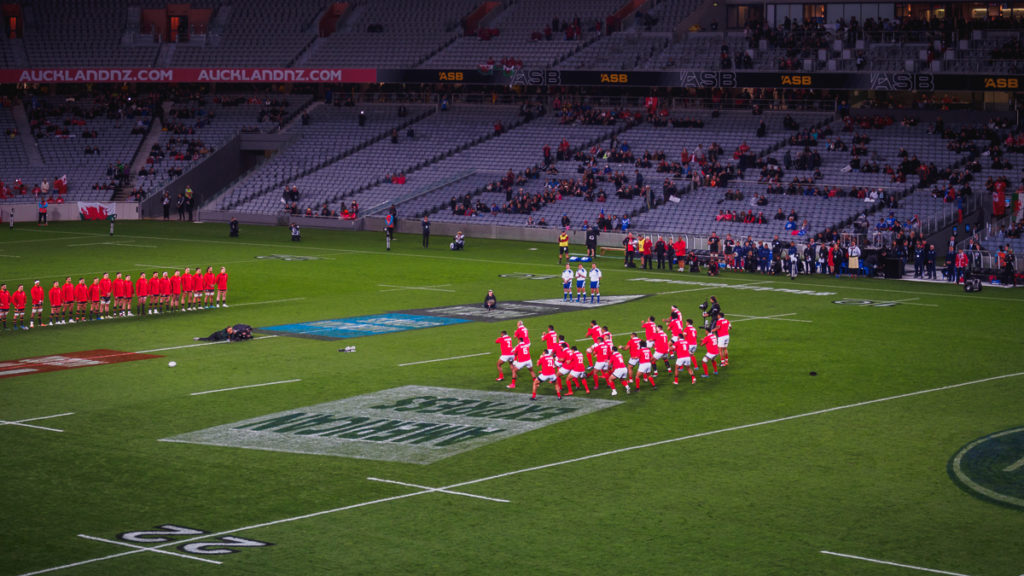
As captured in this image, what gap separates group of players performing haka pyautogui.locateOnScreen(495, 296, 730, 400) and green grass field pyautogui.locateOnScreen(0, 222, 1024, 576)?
58cm

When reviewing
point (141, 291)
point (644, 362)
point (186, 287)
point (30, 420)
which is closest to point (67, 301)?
point (141, 291)

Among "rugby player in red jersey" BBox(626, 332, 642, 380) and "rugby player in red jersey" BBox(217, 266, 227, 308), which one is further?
"rugby player in red jersey" BBox(217, 266, 227, 308)

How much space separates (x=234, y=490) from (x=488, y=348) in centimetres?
1436

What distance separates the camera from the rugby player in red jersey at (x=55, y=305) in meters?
37.4

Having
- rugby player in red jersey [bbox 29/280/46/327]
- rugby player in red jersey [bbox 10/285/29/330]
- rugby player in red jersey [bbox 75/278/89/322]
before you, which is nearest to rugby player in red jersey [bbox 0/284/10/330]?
rugby player in red jersey [bbox 10/285/29/330]

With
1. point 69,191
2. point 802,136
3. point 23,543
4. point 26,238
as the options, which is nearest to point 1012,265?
point 802,136

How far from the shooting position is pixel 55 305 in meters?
37.6

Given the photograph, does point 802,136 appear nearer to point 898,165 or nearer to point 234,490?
point 898,165

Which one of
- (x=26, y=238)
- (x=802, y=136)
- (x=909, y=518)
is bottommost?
(x=909, y=518)

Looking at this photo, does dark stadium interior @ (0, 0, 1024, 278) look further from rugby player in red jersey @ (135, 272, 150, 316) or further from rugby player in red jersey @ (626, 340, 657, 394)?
rugby player in red jersey @ (135, 272, 150, 316)

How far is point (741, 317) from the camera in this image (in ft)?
129

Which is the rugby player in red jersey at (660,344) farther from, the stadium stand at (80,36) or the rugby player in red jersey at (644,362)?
the stadium stand at (80,36)

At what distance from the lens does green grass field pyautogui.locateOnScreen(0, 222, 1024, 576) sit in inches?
666

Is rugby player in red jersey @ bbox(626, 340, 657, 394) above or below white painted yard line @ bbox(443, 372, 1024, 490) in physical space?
above
